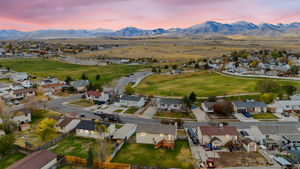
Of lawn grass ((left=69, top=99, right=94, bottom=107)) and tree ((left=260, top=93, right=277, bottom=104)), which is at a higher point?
tree ((left=260, top=93, right=277, bottom=104))

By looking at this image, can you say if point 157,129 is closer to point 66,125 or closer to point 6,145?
point 66,125

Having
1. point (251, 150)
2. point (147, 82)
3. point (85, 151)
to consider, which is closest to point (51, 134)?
point (85, 151)

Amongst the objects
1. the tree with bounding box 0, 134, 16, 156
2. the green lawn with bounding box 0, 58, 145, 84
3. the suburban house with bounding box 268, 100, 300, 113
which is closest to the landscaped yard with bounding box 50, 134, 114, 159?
the tree with bounding box 0, 134, 16, 156

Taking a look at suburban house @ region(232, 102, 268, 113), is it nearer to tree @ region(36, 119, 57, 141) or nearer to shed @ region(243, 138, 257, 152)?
shed @ region(243, 138, 257, 152)

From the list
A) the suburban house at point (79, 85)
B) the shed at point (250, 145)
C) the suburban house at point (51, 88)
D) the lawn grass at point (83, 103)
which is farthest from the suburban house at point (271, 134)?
the suburban house at point (51, 88)

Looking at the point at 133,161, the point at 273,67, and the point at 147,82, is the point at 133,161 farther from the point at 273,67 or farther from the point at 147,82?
the point at 273,67

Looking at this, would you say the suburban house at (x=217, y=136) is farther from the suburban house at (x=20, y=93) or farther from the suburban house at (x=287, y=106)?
the suburban house at (x=20, y=93)

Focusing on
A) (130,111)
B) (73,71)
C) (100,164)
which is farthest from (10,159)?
(73,71)
